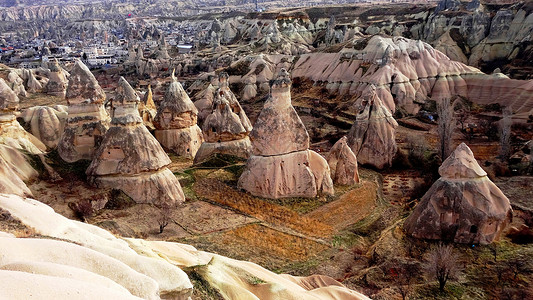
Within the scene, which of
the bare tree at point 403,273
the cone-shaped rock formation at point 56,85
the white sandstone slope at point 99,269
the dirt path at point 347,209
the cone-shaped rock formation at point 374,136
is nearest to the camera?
the white sandstone slope at point 99,269

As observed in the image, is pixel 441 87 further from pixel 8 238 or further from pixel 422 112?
pixel 8 238

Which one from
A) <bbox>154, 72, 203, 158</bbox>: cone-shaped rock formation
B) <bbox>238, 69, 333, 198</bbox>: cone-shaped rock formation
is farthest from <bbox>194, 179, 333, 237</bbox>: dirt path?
<bbox>154, 72, 203, 158</bbox>: cone-shaped rock formation

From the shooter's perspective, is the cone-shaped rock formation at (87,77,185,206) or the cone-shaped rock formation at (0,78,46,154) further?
the cone-shaped rock formation at (0,78,46,154)

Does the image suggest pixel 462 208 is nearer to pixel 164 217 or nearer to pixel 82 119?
pixel 164 217

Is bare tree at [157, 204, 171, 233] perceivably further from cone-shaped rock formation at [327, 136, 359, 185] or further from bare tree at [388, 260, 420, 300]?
cone-shaped rock formation at [327, 136, 359, 185]

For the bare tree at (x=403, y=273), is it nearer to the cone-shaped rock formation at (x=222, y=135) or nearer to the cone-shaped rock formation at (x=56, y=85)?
the cone-shaped rock formation at (x=222, y=135)

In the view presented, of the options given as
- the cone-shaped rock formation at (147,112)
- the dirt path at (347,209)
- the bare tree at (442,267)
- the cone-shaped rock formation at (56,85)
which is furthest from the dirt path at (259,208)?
the cone-shaped rock formation at (56,85)

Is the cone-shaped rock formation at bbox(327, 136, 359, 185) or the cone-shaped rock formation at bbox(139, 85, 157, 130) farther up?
the cone-shaped rock formation at bbox(139, 85, 157, 130)
